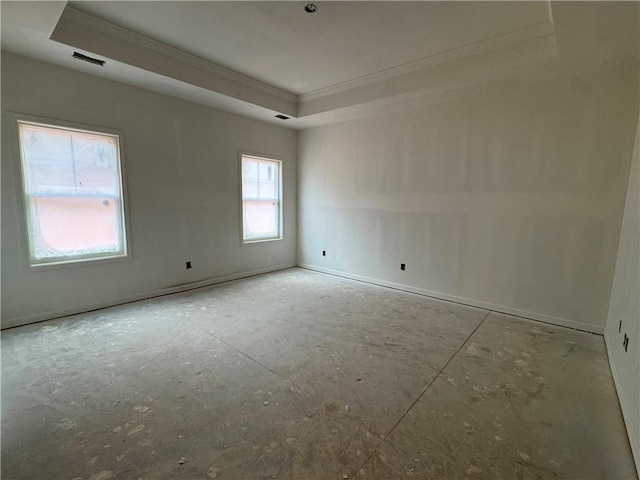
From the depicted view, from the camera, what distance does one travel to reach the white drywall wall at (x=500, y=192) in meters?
3.03

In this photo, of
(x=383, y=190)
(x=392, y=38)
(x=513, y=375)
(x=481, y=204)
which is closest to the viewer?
(x=513, y=375)

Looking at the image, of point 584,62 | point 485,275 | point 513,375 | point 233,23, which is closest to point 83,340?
point 233,23

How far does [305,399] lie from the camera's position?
2021 millimetres

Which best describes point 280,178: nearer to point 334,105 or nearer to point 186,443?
point 334,105

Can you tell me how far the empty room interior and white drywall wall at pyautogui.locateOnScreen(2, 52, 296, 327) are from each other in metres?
0.03

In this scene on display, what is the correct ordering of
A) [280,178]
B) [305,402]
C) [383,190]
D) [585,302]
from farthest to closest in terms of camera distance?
[280,178] → [383,190] → [585,302] → [305,402]

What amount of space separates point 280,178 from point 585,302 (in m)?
4.79

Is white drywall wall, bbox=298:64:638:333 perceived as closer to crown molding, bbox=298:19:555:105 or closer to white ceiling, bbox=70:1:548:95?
crown molding, bbox=298:19:555:105

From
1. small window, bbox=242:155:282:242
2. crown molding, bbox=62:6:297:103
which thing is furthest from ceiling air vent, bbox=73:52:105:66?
small window, bbox=242:155:282:242

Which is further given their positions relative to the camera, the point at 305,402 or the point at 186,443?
the point at 305,402

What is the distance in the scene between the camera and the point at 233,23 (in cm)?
277

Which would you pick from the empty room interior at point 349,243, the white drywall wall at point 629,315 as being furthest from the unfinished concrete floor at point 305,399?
the white drywall wall at point 629,315

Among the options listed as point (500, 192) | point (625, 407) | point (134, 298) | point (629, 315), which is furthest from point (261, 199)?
point (625, 407)

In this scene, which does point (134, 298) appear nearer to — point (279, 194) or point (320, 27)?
point (279, 194)
